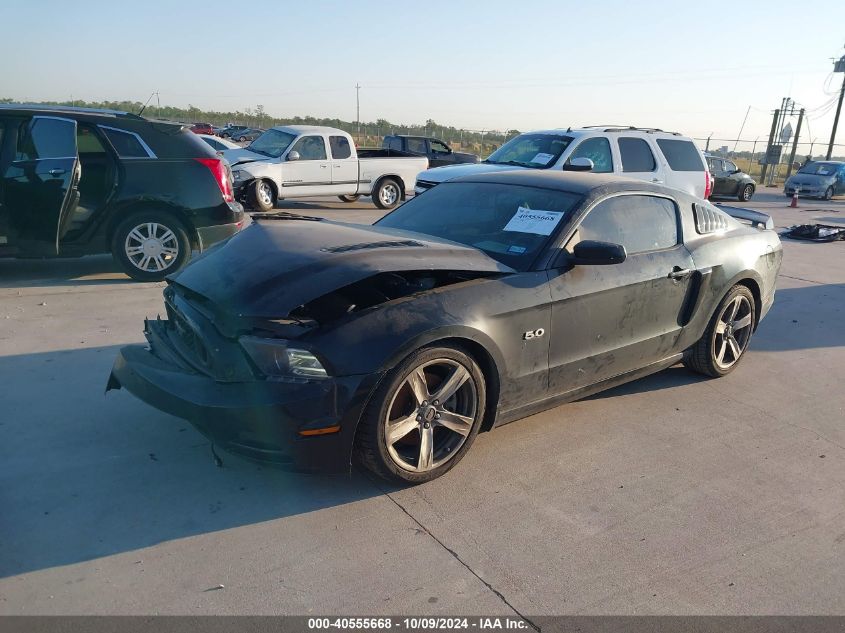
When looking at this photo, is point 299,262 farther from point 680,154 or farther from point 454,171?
point 680,154

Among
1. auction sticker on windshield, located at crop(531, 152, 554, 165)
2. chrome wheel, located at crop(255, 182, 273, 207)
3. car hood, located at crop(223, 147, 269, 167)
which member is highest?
auction sticker on windshield, located at crop(531, 152, 554, 165)

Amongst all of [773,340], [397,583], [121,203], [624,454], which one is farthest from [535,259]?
[121,203]

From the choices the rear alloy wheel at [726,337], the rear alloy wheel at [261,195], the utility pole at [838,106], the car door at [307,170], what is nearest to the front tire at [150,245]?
the rear alloy wheel at [726,337]

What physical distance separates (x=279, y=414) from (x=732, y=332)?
3.85 metres

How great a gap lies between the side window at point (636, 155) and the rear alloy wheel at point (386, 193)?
239 inches

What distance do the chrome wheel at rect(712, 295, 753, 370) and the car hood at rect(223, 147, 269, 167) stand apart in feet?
34.9

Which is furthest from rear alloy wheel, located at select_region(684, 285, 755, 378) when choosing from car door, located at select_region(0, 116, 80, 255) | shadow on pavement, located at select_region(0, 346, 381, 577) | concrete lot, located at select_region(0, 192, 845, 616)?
car door, located at select_region(0, 116, 80, 255)

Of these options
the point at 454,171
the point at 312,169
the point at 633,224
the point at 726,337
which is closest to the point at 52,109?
the point at 454,171

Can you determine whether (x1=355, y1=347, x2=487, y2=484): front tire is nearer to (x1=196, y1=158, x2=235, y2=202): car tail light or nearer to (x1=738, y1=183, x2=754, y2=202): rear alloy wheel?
(x1=196, y1=158, x2=235, y2=202): car tail light

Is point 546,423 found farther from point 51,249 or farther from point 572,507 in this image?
point 51,249

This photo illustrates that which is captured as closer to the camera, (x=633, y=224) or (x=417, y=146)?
(x=633, y=224)

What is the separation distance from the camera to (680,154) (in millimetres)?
11656
